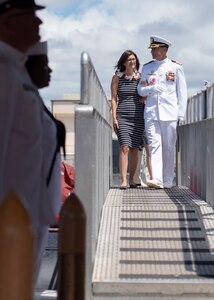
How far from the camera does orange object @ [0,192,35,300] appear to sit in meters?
1.82

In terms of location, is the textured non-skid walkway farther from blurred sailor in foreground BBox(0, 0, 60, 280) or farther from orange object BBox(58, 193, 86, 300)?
orange object BBox(58, 193, 86, 300)

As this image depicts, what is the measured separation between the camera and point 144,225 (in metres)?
6.71

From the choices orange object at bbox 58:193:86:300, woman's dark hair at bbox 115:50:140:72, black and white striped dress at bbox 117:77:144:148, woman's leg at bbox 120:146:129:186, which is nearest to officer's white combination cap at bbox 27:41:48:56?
orange object at bbox 58:193:86:300

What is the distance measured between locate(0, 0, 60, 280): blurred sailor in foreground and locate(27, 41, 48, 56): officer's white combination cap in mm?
40

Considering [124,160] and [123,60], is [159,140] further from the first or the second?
[123,60]

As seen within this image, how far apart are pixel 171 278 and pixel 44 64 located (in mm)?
2857

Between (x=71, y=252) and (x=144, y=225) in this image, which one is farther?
(x=144, y=225)

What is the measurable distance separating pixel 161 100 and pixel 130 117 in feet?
2.06

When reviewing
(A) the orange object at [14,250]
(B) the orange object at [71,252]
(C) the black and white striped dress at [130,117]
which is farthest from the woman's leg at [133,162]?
(A) the orange object at [14,250]

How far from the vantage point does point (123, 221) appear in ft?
22.4

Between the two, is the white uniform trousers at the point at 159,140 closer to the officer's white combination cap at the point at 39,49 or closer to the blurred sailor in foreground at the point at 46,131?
the blurred sailor in foreground at the point at 46,131

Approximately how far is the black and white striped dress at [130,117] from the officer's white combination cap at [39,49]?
19.0ft

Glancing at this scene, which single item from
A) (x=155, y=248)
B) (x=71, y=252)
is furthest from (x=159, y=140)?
(x=71, y=252)

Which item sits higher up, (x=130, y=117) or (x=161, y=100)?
(x=161, y=100)
